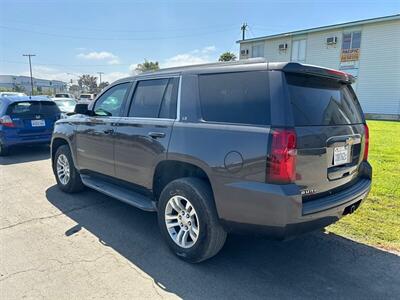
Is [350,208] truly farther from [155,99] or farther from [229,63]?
[155,99]

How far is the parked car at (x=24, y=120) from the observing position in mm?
8070

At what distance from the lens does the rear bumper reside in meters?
2.40

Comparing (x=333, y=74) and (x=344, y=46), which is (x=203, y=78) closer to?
(x=333, y=74)

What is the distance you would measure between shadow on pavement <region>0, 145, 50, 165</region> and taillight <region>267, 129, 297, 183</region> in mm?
7501

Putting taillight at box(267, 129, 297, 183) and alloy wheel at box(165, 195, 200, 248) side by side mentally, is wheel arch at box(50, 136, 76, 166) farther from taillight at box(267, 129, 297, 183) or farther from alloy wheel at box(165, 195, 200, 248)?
taillight at box(267, 129, 297, 183)

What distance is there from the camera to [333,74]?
2967 mm

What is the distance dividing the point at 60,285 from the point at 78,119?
284 cm

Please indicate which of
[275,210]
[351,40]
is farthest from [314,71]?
[351,40]

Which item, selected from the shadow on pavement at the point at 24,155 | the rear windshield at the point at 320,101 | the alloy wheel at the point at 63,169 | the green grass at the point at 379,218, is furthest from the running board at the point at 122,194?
the shadow on pavement at the point at 24,155

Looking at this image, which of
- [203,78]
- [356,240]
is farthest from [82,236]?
Result: [356,240]

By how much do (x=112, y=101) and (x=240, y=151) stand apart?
8.33ft

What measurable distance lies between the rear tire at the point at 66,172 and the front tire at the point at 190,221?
7.86ft

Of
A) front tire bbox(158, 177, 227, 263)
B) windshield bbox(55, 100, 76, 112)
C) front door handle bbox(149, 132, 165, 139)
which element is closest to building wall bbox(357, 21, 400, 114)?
windshield bbox(55, 100, 76, 112)

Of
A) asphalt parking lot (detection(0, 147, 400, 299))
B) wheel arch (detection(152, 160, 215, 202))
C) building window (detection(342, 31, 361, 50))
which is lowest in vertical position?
asphalt parking lot (detection(0, 147, 400, 299))
